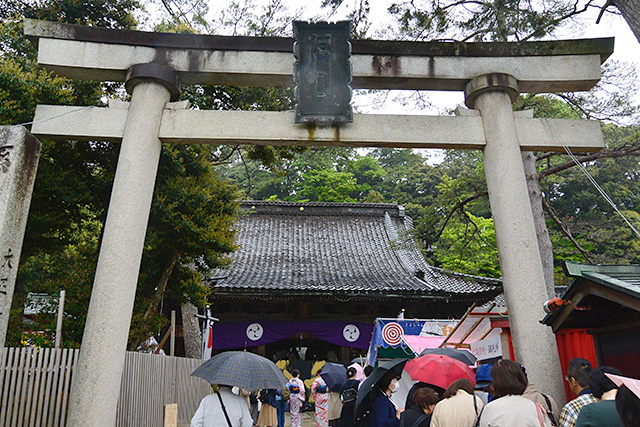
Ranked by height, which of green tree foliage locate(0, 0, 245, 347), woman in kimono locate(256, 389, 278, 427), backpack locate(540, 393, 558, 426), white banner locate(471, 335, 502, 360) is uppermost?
green tree foliage locate(0, 0, 245, 347)

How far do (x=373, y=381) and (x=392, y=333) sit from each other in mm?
7143

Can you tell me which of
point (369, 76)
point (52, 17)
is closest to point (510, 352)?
point (369, 76)

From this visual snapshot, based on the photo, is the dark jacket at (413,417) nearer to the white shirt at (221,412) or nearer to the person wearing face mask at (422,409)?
the person wearing face mask at (422,409)

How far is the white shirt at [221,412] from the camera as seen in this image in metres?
4.32

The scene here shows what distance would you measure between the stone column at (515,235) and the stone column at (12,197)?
220 inches

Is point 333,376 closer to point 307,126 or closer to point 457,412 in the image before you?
point 307,126

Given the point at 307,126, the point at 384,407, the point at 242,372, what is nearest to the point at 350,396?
the point at 384,407

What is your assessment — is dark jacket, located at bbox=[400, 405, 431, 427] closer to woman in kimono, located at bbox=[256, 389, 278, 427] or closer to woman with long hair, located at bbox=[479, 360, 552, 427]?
woman with long hair, located at bbox=[479, 360, 552, 427]

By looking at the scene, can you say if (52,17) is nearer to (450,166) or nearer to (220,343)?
(220,343)

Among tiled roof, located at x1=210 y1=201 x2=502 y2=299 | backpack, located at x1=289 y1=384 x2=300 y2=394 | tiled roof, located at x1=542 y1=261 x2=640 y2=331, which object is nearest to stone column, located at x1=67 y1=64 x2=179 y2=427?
tiled roof, located at x1=542 y1=261 x2=640 y2=331

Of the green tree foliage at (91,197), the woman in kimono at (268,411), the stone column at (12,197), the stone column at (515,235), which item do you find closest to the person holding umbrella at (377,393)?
the stone column at (515,235)

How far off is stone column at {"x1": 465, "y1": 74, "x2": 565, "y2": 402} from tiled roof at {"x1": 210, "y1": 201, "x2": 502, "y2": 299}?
208 inches

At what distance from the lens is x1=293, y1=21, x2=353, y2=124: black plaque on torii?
20.7 feet

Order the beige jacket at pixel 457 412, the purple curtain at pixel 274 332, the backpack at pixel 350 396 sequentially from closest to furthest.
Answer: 1. the beige jacket at pixel 457 412
2. the backpack at pixel 350 396
3. the purple curtain at pixel 274 332
